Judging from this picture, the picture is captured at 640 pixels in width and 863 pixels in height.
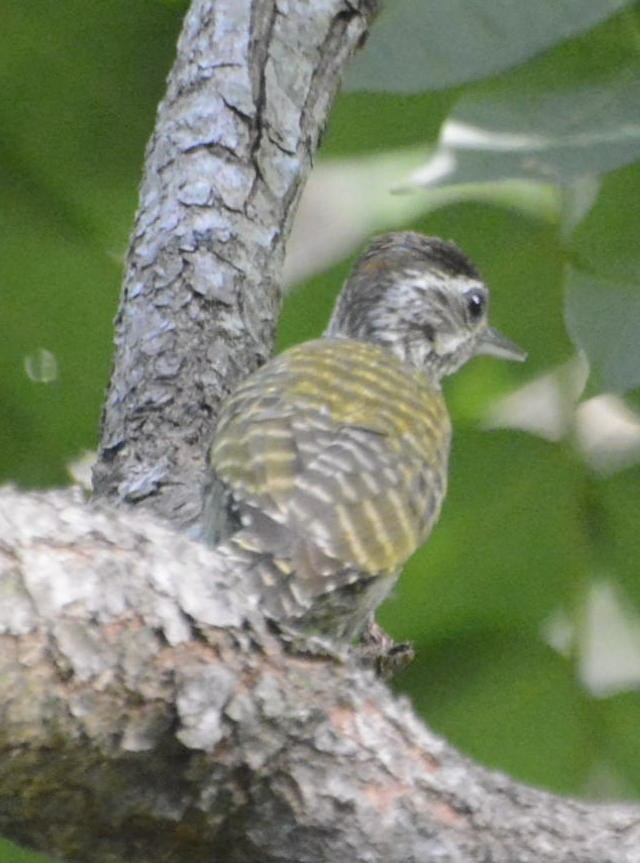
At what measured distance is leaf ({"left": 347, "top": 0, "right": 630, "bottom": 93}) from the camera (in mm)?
3486

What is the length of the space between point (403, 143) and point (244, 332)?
0.57m

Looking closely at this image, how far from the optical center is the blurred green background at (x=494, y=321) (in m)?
3.64

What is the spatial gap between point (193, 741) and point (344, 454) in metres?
1.16

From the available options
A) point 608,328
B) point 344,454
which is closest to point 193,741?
point 344,454

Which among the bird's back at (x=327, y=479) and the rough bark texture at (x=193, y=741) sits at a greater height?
the bird's back at (x=327, y=479)

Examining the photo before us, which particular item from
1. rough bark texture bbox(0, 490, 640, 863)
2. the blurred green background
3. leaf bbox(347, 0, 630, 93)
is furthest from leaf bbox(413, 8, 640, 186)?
rough bark texture bbox(0, 490, 640, 863)

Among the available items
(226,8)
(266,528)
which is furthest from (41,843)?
(226,8)

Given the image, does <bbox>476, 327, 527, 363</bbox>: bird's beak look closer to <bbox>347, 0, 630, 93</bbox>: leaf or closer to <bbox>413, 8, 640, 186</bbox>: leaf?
<bbox>413, 8, 640, 186</bbox>: leaf

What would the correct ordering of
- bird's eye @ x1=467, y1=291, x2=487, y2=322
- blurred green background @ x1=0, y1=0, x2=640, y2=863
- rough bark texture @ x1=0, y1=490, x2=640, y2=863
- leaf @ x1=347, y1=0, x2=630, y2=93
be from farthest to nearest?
1. bird's eye @ x1=467, y1=291, x2=487, y2=322
2. blurred green background @ x1=0, y1=0, x2=640, y2=863
3. leaf @ x1=347, y1=0, x2=630, y2=93
4. rough bark texture @ x1=0, y1=490, x2=640, y2=863

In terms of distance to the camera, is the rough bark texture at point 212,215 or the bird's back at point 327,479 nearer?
the bird's back at point 327,479

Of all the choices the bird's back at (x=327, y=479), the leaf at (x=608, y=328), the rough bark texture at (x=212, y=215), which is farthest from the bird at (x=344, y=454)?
the leaf at (x=608, y=328)

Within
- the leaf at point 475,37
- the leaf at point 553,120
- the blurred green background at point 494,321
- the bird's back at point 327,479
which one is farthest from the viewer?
the blurred green background at point 494,321

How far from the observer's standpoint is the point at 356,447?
3.34 m

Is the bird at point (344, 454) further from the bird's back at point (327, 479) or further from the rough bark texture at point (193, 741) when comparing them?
the rough bark texture at point (193, 741)
